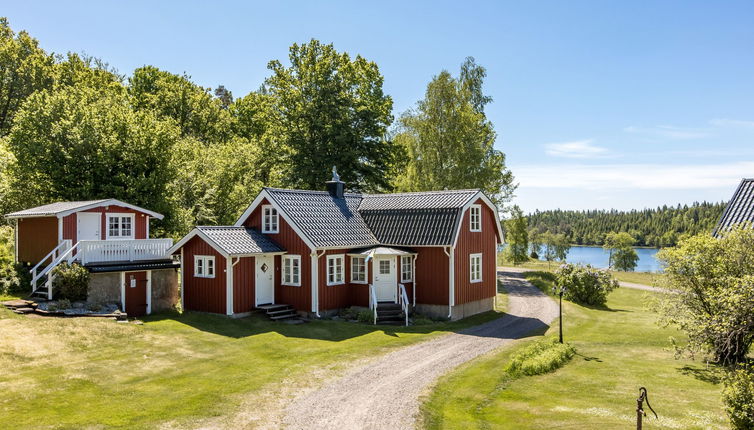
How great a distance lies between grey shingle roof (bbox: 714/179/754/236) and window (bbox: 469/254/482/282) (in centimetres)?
1051

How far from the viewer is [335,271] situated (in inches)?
947

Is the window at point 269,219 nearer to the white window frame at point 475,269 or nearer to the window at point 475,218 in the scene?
the window at point 475,218

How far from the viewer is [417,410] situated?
480 inches

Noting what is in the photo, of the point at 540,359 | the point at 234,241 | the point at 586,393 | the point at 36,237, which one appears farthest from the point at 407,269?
the point at 36,237

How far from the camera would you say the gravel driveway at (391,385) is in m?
11.5

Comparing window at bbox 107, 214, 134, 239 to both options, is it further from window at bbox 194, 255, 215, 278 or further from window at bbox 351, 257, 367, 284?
window at bbox 351, 257, 367, 284

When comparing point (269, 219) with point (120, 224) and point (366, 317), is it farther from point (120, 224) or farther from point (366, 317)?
point (120, 224)

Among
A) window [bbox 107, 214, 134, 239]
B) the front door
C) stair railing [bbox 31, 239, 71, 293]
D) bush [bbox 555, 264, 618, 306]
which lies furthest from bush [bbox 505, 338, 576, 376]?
window [bbox 107, 214, 134, 239]

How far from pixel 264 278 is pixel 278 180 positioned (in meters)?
17.0

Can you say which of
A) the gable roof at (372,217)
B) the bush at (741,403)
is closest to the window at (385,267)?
the gable roof at (372,217)

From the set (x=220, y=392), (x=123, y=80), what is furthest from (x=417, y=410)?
(x=123, y=80)

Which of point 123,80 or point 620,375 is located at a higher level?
point 123,80

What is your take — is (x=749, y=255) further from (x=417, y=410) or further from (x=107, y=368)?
(x=107, y=368)

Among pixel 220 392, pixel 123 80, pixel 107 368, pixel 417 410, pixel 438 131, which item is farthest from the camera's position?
pixel 123 80
